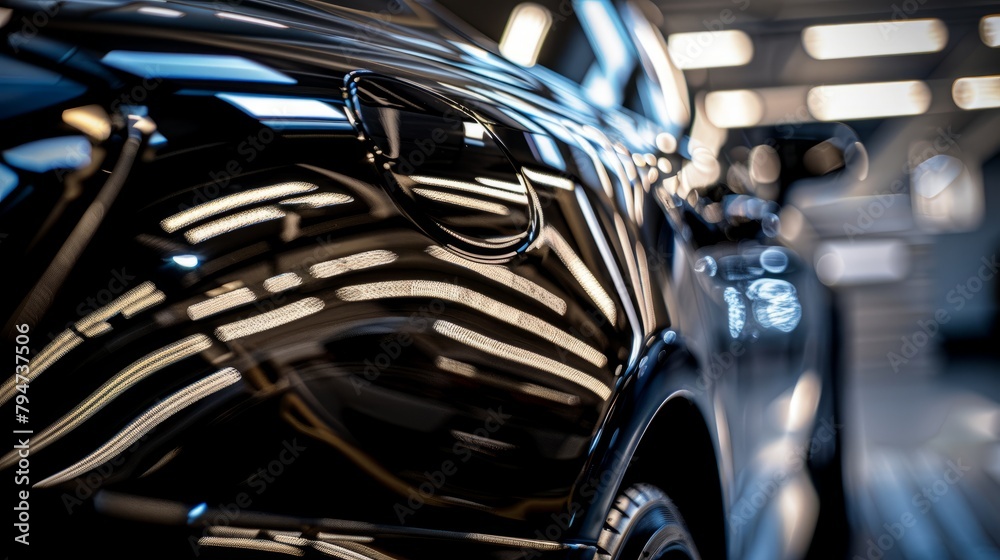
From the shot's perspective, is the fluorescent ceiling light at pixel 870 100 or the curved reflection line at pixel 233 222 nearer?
the curved reflection line at pixel 233 222

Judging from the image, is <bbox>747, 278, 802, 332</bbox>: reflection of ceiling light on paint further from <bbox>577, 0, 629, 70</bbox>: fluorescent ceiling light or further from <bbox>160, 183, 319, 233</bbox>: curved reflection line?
<bbox>160, 183, 319, 233</bbox>: curved reflection line

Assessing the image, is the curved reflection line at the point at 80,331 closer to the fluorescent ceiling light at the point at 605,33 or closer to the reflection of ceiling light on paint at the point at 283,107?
the reflection of ceiling light on paint at the point at 283,107

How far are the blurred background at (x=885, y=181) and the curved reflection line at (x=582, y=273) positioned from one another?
1089 millimetres

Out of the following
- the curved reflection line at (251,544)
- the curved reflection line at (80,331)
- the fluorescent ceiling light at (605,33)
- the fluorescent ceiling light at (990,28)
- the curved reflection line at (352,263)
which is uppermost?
the fluorescent ceiling light at (990,28)

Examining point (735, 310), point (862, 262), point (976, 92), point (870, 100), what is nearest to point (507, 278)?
point (735, 310)

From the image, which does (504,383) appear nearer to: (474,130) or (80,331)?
(474,130)

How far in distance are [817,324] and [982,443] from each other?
182 cm

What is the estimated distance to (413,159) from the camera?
679 mm

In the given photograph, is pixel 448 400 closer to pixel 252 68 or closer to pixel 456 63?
pixel 252 68

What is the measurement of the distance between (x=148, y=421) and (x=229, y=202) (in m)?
0.16

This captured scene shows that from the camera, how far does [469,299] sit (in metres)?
0.69

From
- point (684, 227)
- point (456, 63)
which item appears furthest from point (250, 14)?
point (684, 227)
